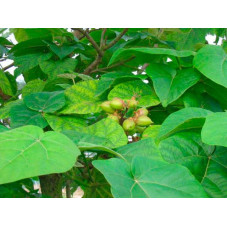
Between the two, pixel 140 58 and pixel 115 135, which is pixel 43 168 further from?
pixel 140 58

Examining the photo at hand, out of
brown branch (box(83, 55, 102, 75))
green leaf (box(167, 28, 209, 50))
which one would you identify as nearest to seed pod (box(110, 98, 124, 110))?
brown branch (box(83, 55, 102, 75))

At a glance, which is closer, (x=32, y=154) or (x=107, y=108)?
(x=32, y=154)

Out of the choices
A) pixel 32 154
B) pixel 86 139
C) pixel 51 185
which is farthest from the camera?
pixel 51 185

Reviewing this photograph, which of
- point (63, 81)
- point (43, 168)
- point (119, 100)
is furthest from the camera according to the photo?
point (63, 81)

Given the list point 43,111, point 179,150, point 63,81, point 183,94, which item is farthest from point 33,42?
point 179,150

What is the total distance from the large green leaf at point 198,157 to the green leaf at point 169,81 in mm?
101

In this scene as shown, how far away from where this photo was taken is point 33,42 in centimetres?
86

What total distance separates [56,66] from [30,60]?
0.08 m

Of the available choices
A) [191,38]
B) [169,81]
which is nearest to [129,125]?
[169,81]

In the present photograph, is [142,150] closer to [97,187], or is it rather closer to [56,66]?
[97,187]

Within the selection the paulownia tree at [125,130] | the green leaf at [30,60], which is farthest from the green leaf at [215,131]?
the green leaf at [30,60]

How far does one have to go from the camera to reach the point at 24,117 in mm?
561
